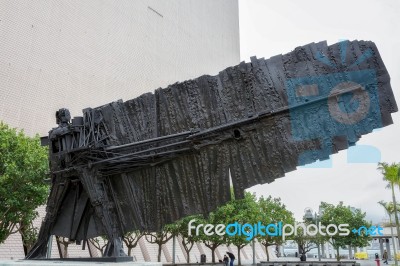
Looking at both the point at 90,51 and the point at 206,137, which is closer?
the point at 206,137

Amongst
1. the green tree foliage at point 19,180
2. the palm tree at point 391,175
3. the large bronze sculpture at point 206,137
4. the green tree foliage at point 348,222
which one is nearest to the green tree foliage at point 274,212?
the green tree foliage at point 348,222

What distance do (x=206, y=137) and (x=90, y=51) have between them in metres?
27.0

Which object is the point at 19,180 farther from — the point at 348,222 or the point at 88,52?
the point at 348,222

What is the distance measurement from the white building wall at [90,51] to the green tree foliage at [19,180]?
365 inches

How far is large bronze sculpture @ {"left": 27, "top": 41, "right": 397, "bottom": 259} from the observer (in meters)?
8.66

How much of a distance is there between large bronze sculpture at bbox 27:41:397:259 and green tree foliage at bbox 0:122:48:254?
874 cm

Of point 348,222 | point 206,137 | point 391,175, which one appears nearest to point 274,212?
point 348,222

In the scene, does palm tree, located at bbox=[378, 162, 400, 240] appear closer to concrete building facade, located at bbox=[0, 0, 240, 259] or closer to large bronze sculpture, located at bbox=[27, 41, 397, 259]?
concrete building facade, located at bbox=[0, 0, 240, 259]

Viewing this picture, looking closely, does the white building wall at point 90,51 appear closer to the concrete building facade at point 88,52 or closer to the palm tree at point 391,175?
the concrete building facade at point 88,52

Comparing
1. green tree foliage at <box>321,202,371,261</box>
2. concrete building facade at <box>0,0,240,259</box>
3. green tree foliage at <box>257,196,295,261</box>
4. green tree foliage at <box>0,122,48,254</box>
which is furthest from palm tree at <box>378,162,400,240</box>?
green tree foliage at <box>0,122,48,254</box>

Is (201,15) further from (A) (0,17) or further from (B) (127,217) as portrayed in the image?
(B) (127,217)

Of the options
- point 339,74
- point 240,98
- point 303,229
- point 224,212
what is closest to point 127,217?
A: point 240,98

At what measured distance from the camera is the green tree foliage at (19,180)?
18047mm

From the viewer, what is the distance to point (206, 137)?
938 centimetres
